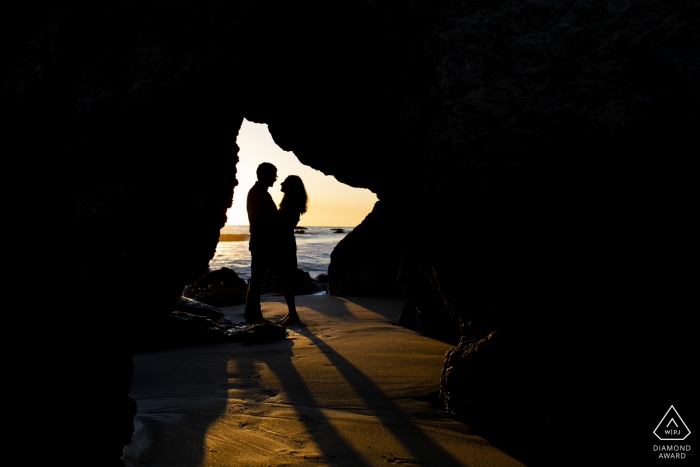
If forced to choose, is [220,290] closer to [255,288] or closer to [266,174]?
[255,288]

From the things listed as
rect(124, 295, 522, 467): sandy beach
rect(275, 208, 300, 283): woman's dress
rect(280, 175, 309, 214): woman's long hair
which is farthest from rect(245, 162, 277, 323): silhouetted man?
rect(124, 295, 522, 467): sandy beach

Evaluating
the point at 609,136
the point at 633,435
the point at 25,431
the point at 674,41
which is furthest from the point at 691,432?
the point at 25,431

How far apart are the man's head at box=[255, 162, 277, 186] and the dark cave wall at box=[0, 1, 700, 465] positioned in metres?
3.13

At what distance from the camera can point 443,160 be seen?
2504mm

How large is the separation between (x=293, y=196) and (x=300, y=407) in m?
4.29

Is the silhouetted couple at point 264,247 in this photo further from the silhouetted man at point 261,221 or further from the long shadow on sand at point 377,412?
the long shadow on sand at point 377,412

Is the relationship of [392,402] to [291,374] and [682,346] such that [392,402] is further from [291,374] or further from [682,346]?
[682,346]

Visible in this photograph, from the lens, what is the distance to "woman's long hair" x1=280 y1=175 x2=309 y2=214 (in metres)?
6.62

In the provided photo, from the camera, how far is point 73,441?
1.73m

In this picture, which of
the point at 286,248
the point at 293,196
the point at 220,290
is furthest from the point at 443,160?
the point at 220,290

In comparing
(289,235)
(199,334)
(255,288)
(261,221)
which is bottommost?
(199,334)

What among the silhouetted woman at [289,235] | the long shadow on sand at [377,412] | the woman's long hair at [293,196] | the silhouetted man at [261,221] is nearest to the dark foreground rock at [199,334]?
the long shadow on sand at [377,412]

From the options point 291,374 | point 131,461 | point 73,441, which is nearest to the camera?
point 73,441

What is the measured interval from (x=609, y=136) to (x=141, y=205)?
7.00 ft
